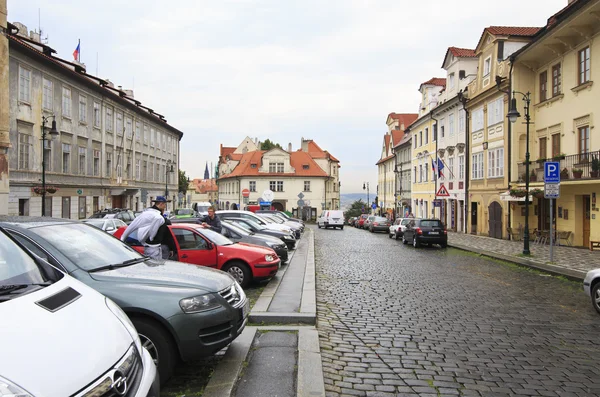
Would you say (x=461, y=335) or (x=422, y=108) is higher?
(x=422, y=108)

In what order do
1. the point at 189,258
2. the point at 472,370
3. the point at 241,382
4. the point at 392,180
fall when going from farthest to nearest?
the point at 392,180
the point at 189,258
the point at 472,370
the point at 241,382

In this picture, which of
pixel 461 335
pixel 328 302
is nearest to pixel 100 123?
pixel 328 302

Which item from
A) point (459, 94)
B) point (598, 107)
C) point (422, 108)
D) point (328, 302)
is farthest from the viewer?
point (422, 108)

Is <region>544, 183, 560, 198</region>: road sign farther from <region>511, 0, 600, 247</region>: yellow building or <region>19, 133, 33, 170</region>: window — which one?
<region>19, 133, 33, 170</region>: window

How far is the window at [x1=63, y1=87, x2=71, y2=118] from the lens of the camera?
34531 mm

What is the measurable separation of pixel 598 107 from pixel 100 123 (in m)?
36.0

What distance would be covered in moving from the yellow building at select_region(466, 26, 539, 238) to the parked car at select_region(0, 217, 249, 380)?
2440 centimetres

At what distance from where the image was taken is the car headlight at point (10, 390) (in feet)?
6.58

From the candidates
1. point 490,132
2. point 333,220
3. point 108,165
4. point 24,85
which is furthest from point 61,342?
point 333,220

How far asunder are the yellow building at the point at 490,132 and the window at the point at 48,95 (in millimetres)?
28792

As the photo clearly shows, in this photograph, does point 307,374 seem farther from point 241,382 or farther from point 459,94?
point 459,94

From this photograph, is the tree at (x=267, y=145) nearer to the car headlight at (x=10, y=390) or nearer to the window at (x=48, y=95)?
the window at (x=48, y=95)

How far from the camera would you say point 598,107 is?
2083 cm

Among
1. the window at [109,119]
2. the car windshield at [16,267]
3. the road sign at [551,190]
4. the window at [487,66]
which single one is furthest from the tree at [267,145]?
the car windshield at [16,267]
